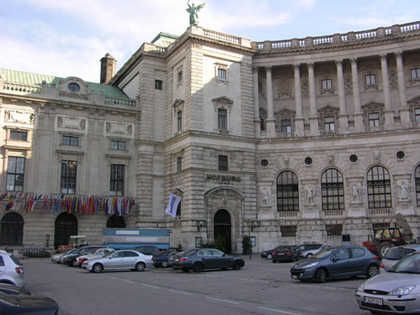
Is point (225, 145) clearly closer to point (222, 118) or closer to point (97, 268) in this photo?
point (222, 118)

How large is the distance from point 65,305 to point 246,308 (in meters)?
6.26

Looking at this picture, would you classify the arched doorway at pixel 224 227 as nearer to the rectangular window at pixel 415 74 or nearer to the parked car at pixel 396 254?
the rectangular window at pixel 415 74

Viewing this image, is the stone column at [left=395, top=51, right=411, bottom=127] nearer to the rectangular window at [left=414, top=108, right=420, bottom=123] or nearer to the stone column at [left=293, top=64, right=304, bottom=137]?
the rectangular window at [left=414, top=108, right=420, bottom=123]

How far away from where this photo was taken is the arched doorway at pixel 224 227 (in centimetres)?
5094

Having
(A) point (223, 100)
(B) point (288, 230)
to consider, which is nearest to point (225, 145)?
(A) point (223, 100)

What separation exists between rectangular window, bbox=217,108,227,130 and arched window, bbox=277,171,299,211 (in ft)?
27.7

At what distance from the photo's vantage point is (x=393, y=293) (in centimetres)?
1266

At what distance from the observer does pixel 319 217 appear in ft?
170

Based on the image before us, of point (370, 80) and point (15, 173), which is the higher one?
point (370, 80)

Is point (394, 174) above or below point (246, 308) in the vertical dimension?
above

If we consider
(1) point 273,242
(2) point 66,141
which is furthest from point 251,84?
(2) point 66,141

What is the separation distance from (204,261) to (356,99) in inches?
1241

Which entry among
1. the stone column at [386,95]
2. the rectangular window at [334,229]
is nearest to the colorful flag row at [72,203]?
the rectangular window at [334,229]

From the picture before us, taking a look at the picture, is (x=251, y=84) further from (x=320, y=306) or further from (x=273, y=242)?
(x=320, y=306)
